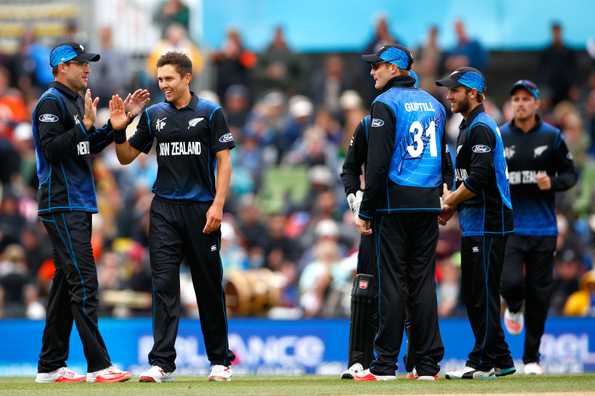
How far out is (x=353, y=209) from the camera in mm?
11352

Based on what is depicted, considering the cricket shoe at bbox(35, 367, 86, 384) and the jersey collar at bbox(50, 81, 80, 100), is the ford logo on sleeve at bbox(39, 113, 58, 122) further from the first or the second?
the cricket shoe at bbox(35, 367, 86, 384)

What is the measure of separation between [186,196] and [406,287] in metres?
1.92

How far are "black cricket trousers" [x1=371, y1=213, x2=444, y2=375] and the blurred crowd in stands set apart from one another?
19.0 ft

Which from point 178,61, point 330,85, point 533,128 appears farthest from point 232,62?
point 178,61

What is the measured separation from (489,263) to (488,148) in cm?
99

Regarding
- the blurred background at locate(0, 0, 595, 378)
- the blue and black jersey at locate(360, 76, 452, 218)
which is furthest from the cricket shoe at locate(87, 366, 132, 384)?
the blurred background at locate(0, 0, 595, 378)

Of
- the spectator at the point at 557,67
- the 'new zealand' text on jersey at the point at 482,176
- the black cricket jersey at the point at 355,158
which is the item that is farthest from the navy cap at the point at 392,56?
the spectator at the point at 557,67

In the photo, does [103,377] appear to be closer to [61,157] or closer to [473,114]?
[61,157]

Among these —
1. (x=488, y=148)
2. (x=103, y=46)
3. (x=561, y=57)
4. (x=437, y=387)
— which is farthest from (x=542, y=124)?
(x=103, y=46)

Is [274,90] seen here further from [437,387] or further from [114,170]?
[437,387]

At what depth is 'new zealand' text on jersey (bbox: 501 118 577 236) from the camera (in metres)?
13.1

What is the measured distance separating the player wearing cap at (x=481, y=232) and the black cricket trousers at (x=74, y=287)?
296 centimetres

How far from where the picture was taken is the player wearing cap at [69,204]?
36.6ft

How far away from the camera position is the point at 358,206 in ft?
36.8
